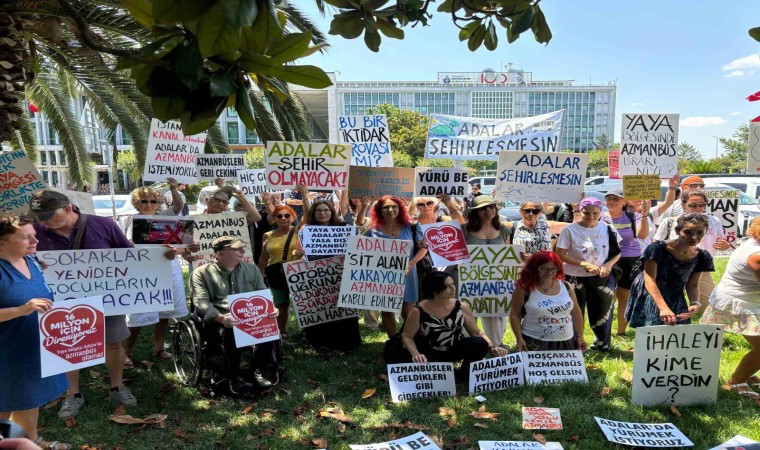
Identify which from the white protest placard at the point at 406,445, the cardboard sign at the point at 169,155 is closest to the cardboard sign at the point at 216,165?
the cardboard sign at the point at 169,155

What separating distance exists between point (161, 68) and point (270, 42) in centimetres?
30

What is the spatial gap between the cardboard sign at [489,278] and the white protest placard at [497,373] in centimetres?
92

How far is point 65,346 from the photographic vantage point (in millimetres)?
3371

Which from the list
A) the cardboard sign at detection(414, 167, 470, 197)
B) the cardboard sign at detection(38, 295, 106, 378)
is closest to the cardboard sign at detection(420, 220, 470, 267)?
the cardboard sign at detection(414, 167, 470, 197)

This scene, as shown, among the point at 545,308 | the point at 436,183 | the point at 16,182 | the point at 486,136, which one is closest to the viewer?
the point at 545,308

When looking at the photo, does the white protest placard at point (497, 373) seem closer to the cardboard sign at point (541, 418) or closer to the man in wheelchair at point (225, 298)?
the cardboard sign at point (541, 418)

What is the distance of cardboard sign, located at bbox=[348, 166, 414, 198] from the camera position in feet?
20.1

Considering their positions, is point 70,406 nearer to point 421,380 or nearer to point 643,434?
point 421,380

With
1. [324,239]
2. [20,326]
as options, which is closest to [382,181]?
[324,239]

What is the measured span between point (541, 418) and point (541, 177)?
3053 mm

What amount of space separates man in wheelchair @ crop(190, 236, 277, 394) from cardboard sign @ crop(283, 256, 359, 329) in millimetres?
836

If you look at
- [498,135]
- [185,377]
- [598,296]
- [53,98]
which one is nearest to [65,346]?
[185,377]

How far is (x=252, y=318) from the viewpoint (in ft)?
14.4

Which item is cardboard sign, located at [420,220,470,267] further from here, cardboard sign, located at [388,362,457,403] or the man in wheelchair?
the man in wheelchair
